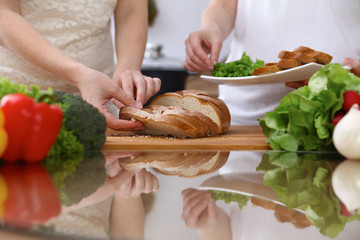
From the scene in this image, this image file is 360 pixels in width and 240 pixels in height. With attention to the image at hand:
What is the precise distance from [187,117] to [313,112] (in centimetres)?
48

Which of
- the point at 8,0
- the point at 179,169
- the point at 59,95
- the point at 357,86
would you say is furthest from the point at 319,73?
the point at 8,0

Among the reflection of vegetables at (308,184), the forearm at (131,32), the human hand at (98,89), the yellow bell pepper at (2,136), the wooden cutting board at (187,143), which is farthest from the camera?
the forearm at (131,32)

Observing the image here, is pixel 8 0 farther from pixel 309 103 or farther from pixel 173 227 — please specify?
pixel 173 227

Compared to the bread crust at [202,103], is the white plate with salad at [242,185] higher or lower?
higher

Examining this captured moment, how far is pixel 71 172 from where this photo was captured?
102 cm

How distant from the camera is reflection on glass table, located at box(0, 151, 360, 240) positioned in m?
0.61

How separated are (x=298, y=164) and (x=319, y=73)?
14.0 inches

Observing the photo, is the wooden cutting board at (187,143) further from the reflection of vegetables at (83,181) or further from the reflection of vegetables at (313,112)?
the reflection of vegetables at (83,181)

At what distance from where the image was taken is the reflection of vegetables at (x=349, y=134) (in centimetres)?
118

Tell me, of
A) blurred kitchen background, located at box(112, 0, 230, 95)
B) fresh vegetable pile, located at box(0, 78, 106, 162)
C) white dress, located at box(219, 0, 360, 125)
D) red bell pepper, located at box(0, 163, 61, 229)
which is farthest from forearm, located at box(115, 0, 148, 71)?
blurred kitchen background, located at box(112, 0, 230, 95)

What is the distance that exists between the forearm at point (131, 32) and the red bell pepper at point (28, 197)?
3.59 ft

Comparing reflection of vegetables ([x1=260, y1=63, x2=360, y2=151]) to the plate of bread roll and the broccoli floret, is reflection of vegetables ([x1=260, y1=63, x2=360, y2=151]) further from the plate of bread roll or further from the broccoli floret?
the broccoli floret

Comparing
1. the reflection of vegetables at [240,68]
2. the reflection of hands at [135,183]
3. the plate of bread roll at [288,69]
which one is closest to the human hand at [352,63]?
the plate of bread roll at [288,69]

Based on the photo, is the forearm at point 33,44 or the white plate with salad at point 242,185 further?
the forearm at point 33,44
